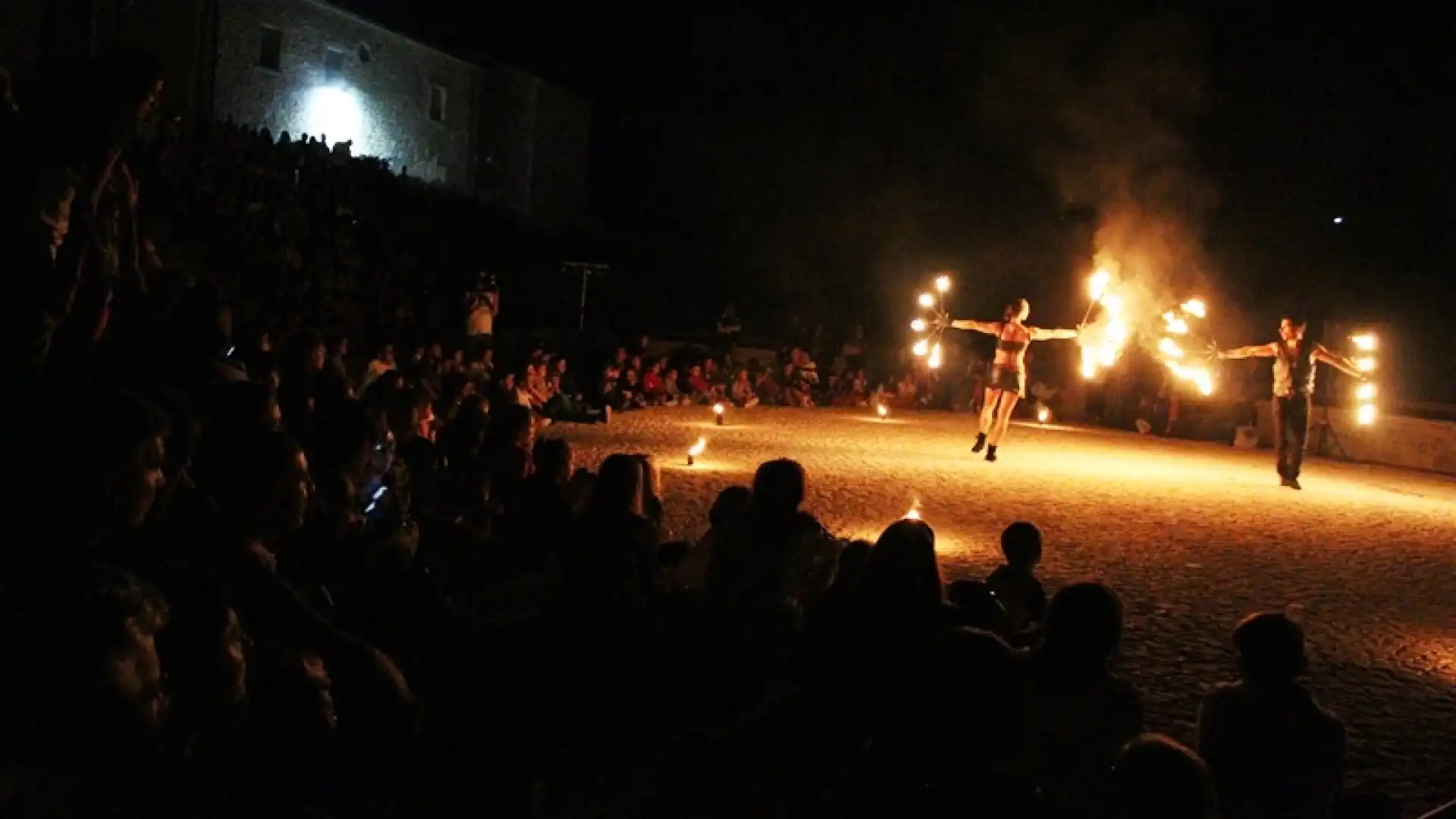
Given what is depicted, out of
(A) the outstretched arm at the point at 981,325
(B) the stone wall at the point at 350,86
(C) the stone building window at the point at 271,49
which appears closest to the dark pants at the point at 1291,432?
(A) the outstretched arm at the point at 981,325

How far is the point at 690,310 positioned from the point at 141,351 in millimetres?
31201

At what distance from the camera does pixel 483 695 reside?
452cm

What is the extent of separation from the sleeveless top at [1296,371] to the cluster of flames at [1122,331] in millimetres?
1163

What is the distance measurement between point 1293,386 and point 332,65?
2555cm

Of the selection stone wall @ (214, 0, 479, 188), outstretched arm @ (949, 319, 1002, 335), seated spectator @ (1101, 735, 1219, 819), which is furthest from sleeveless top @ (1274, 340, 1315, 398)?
stone wall @ (214, 0, 479, 188)

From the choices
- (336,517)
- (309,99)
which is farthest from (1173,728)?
(309,99)

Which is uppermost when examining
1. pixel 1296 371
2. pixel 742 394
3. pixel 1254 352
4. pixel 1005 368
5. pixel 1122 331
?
pixel 1122 331

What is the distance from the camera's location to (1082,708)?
12.3 ft

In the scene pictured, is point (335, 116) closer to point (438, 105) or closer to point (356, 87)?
point (356, 87)

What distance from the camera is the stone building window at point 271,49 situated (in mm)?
29938

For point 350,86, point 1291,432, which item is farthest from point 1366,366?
point 350,86

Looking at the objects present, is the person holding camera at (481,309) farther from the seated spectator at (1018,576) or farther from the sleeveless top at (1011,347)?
the seated spectator at (1018,576)

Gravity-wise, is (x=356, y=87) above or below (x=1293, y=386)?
above

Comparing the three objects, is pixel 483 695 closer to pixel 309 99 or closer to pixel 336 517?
pixel 336 517
